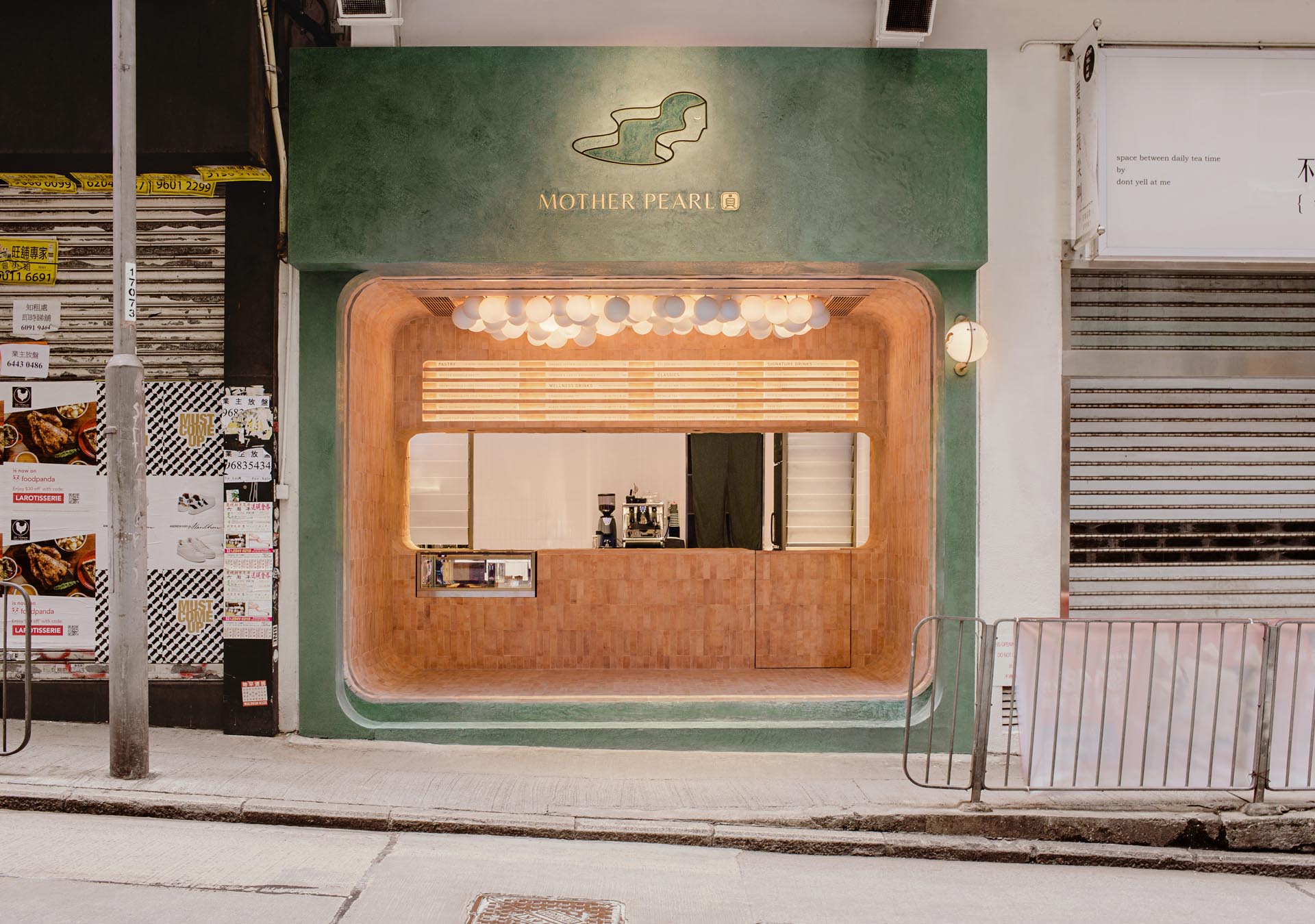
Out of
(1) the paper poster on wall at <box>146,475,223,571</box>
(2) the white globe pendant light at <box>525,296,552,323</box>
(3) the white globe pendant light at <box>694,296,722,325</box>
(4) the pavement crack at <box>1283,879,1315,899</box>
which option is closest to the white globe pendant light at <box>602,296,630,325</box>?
(2) the white globe pendant light at <box>525,296,552,323</box>

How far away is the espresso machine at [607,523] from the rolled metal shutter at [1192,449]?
4.61 m

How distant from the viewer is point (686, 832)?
552cm

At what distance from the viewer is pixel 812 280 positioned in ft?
24.9

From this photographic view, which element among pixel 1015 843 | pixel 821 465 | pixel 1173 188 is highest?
pixel 1173 188

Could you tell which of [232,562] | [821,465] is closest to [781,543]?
[821,465]

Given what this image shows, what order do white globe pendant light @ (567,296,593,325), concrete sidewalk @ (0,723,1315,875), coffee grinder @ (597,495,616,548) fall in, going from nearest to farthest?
concrete sidewalk @ (0,723,1315,875)
white globe pendant light @ (567,296,593,325)
coffee grinder @ (597,495,616,548)

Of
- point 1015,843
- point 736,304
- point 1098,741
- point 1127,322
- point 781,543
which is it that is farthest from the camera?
point 781,543

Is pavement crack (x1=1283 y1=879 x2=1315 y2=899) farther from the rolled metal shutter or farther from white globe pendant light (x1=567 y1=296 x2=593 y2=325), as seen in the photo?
white globe pendant light (x1=567 y1=296 x2=593 y2=325)

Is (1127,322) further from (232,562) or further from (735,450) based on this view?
(232,562)

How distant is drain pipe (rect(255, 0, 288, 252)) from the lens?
22.6 ft

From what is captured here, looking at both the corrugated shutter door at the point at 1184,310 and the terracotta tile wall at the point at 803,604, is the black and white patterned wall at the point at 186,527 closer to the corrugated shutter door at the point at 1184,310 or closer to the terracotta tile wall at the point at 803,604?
the terracotta tile wall at the point at 803,604

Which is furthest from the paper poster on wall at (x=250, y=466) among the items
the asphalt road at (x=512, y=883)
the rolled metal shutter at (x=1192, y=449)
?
the rolled metal shutter at (x=1192, y=449)

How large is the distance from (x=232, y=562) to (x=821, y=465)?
19.1 ft

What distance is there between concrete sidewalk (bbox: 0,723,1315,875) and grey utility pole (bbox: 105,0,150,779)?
1.20 feet
